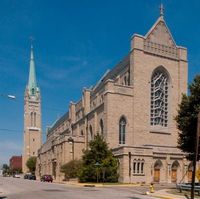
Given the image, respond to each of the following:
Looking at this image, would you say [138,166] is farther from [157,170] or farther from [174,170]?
[174,170]

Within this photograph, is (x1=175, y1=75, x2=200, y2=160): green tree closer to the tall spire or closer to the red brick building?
the tall spire

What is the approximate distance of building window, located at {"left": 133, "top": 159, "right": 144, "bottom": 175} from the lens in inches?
2299

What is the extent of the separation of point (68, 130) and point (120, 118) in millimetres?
33245

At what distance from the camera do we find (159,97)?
231ft

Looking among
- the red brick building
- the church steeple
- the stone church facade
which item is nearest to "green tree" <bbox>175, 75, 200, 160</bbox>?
the stone church facade

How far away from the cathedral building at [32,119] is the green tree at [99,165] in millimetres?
92750

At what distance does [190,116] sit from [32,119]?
12319cm

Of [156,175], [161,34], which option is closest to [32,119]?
[161,34]

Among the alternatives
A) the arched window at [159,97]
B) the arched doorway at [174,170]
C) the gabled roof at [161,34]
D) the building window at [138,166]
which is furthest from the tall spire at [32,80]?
the building window at [138,166]

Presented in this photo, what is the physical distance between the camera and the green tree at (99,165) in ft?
181

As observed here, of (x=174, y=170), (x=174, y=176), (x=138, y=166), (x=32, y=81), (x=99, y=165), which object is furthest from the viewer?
(x=32, y=81)

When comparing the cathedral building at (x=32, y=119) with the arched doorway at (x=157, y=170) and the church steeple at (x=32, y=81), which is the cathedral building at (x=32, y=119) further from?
the arched doorway at (x=157, y=170)

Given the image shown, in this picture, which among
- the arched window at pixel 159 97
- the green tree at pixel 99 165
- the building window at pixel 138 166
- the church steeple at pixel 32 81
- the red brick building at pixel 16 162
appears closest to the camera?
the green tree at pixel 99 165

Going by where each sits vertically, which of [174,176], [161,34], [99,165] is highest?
[161,34]
